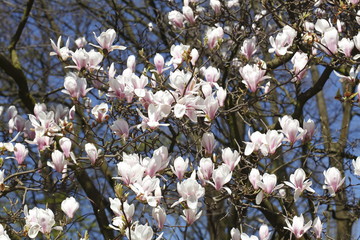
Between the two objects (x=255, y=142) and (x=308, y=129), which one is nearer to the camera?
(x=255, y=142)

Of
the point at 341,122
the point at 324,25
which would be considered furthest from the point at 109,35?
the point at 341,122

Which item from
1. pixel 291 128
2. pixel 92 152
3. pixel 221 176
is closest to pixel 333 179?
pixel 291 128

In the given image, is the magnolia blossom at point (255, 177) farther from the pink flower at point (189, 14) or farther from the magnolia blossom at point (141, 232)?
the pink flower at point (189, 14)

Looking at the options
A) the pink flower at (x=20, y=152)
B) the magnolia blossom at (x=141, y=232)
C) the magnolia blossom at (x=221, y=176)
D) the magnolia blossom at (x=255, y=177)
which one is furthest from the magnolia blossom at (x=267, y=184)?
the pink flower at (x=20, y=152)

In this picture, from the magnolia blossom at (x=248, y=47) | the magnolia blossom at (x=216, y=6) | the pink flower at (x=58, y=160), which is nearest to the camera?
the pink flower at (x=58, y=160)

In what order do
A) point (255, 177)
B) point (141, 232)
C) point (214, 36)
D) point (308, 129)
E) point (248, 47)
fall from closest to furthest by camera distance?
1. point (141, 232)
2. point (255, 177)
3. point (308, 129)
4. point (214, 36)
5. point (248, 47)

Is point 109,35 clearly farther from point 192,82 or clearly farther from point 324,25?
point 324,25

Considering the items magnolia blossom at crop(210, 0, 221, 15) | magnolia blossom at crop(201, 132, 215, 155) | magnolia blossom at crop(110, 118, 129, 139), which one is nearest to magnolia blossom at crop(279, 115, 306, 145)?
magnolia blossom at crop(201, 132, 215, 155)

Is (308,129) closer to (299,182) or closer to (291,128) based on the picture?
(291,128)

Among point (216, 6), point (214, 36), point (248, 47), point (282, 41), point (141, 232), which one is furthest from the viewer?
point (216, 6)

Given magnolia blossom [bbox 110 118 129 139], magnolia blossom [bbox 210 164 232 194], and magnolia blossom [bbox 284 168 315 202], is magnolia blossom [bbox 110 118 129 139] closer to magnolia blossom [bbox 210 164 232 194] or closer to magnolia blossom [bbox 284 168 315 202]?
magnolia blossom [bbox 210 164 232 194]

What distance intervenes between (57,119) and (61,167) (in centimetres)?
33

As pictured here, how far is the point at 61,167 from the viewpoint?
301 centimetres

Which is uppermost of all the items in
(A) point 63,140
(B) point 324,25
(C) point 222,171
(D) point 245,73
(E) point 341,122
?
(E) point 341,122
